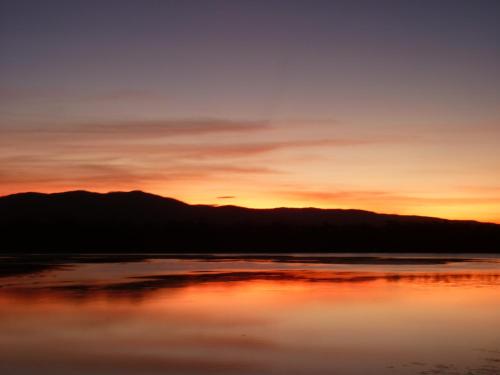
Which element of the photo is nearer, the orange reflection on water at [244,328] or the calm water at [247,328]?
the calm water at [247,328]

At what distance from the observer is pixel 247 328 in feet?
52.4

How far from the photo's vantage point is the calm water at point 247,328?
11680 mm

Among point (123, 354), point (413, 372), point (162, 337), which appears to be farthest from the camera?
point (162, 337)

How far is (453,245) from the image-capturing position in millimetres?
99875

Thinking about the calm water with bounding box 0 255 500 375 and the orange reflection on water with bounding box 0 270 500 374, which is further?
the orange reflection on water with bounding box 0 270 500 374

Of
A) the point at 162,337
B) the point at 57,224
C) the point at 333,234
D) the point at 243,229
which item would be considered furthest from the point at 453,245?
the point at 162,337

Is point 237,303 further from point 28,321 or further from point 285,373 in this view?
point 285,373

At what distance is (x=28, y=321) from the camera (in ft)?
54.9

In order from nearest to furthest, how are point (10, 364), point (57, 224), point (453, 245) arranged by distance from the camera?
point (10, 364) < point (453, 245) < point (57, 224)

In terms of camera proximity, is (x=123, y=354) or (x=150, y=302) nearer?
(x=123, y=354)

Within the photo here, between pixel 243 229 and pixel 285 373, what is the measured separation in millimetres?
107053

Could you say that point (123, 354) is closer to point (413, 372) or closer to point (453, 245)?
point (413, 372)

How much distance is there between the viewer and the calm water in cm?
1168

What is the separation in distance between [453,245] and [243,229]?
37.2 m
